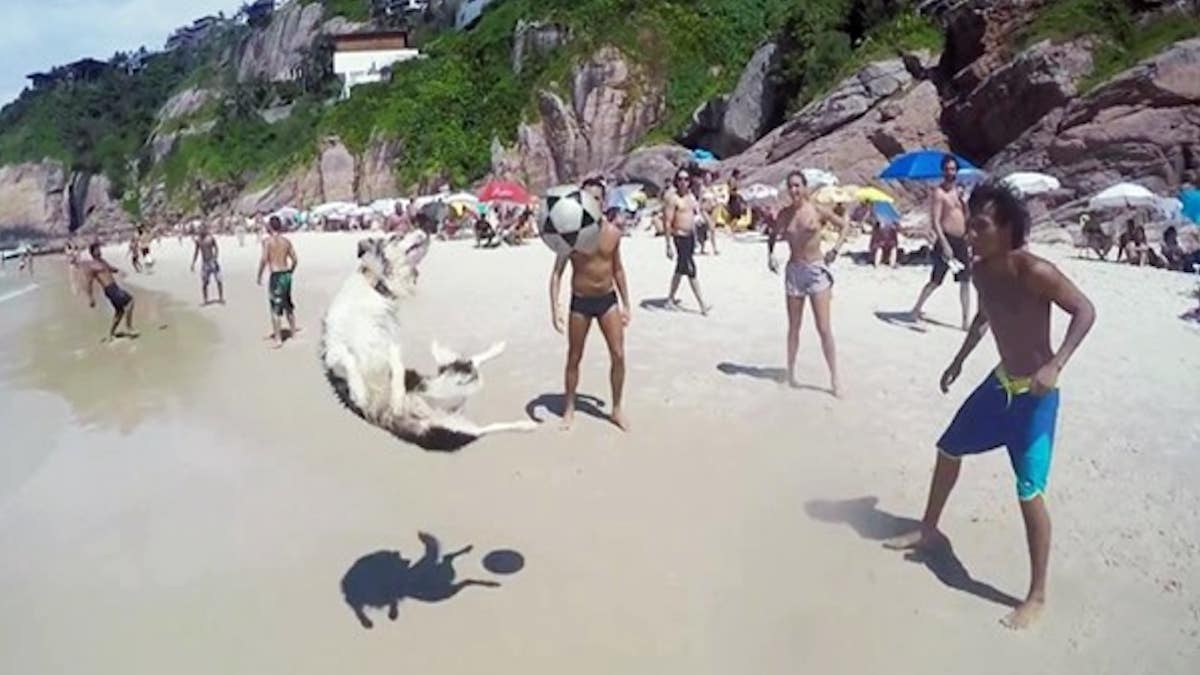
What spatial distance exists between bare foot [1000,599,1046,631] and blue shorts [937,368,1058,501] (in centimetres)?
51

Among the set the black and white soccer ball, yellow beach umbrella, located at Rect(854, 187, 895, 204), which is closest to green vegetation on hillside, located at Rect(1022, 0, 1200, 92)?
yellow beach umbrella, located at Rect(854, 187, 895, 204)

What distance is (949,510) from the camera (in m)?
5.63

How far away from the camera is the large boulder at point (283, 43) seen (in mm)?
90438

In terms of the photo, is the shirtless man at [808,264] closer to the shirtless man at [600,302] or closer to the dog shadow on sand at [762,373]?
the dog shadow on sand at [762,373]

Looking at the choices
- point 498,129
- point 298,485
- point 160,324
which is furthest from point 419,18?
point 298,485

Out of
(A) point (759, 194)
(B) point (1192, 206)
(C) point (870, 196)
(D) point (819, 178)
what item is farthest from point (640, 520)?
(A) point (759, 194)

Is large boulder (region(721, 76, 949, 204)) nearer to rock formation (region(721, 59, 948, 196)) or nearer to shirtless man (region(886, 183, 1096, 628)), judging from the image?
rock formation (region(721, 59, 948, 196))

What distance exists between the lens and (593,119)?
142 ft

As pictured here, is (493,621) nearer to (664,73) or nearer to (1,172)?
(664,73)

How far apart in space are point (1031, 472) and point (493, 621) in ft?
8.62

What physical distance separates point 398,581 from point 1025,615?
315 cm

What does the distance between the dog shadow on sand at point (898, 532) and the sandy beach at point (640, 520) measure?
2 cm

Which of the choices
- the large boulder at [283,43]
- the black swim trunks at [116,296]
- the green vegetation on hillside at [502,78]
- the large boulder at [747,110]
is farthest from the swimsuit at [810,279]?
the large boulder at [283,43]

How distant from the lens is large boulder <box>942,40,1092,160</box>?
927 inches
